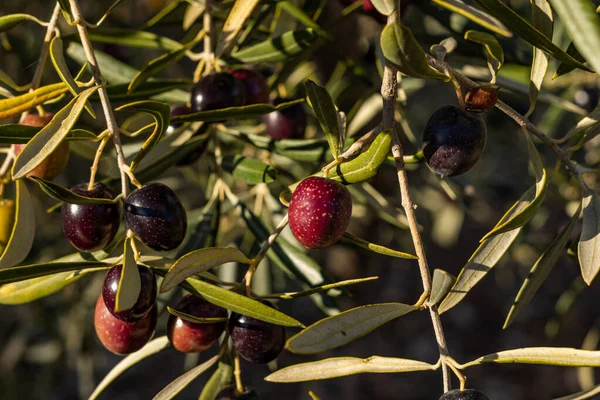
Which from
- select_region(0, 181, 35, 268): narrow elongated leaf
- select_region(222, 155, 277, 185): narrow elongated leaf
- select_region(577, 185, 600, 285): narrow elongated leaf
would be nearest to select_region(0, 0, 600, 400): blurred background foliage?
select_region(222, 155, 277, 185): narrow elongated leaf

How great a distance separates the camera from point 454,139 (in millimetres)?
782

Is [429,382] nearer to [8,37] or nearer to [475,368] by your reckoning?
[475,368]

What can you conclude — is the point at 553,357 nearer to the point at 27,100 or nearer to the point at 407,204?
the point at 407,204

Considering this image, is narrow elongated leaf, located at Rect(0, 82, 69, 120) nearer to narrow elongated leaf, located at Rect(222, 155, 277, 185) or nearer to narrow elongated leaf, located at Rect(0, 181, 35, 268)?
narrow elongated leaf, located at Rect(0, 181, 35, 268)

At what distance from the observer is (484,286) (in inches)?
145

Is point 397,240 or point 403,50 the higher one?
point 403,50

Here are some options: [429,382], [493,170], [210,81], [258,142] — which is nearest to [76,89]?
→ [210,81]

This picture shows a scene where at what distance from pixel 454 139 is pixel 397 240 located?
1605mm

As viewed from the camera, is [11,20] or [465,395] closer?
[465,395]

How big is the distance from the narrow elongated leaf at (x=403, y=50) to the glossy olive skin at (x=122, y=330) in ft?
1.51

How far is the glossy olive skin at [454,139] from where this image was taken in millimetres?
784

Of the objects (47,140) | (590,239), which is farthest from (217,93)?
(590,239)

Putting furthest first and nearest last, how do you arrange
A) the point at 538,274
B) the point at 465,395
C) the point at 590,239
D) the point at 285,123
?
1. the point at 285,123
2. the point at 538,274
3. the point at 590,239
4. the point at 465,395

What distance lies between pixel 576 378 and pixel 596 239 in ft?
8.63
